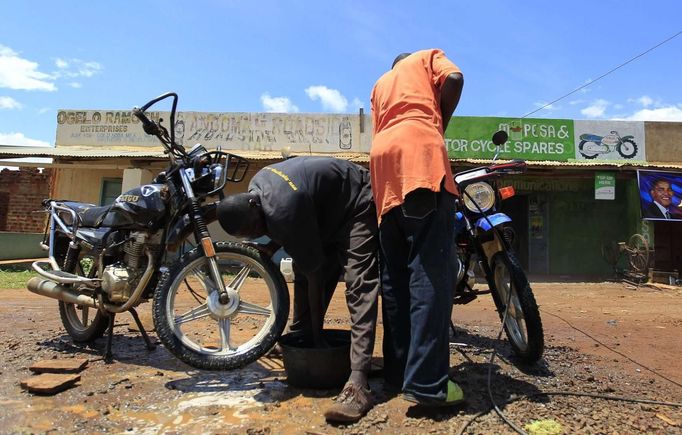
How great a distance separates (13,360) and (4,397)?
31.4 inches

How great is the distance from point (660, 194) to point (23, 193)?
1787 centimetres

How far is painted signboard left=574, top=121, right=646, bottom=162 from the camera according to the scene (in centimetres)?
1229

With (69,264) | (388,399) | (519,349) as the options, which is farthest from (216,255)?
(519,349)

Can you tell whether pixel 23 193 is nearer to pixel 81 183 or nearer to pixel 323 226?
pixel 81 183

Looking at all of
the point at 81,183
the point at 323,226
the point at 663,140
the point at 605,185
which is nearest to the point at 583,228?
the point at 605,185

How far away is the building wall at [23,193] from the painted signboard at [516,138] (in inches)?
482

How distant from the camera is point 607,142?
12.3 m

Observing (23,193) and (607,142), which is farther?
(23,193)

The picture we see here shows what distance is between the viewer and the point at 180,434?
6.90 feet

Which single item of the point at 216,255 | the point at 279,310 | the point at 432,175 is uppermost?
the point at 432,175

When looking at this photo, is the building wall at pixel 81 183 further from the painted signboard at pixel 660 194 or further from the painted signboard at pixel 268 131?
the painted signboard at pixel 660 194

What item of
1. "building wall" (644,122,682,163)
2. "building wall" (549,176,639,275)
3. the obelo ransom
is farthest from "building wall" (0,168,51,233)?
"building wall" (644,122,682,163)

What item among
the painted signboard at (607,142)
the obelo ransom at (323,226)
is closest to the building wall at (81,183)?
the obelo ransom at (323,226)

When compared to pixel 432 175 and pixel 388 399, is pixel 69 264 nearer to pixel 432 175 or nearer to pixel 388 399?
pixel 388 399
